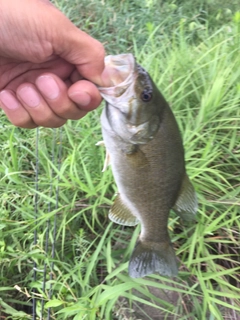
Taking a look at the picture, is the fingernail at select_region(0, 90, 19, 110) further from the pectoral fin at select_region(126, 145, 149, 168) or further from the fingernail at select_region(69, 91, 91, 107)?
the pectoral fin at select_region(126, 145, 149, 168)

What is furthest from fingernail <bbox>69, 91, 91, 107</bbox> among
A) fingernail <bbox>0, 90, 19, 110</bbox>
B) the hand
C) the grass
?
the grass

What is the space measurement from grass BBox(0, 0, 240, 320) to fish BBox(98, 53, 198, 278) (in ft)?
1.43

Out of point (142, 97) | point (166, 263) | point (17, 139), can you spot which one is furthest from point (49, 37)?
point (17, 139)

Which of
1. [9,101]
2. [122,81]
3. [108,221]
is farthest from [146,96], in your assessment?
[108,221]

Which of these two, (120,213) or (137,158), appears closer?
(137,158)

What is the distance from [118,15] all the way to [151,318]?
9.95 feet

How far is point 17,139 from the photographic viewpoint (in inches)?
107

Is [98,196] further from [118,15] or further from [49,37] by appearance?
[118,15]

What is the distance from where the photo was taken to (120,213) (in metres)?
1.69

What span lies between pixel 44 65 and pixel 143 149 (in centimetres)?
58

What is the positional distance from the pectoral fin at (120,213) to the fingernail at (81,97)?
45 cm

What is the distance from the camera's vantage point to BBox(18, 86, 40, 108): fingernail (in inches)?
60.6

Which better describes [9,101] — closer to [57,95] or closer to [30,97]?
[30,97]

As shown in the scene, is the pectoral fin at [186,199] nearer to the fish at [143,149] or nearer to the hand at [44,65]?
the fish at [143,149]
